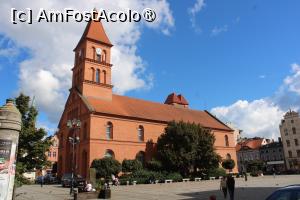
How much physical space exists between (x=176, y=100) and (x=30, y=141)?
62865 millimetres

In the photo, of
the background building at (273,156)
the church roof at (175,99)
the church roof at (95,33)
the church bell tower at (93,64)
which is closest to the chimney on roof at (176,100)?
the church roof at (175,99)

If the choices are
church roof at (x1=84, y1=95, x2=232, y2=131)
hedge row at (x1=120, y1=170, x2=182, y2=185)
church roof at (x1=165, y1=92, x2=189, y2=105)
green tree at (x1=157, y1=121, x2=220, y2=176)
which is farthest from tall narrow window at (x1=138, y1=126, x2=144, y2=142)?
church roof at (x1=165, y1=92, x2=189, y2=105)

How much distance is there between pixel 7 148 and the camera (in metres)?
7.89

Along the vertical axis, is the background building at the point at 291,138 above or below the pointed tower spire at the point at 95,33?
below

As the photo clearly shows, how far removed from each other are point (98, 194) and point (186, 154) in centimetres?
2489

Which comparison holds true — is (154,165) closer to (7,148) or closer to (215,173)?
(215,173)

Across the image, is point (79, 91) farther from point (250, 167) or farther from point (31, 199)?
point (250, 167)

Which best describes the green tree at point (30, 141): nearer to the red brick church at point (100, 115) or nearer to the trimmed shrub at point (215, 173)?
the red brick church at point (100, 115)

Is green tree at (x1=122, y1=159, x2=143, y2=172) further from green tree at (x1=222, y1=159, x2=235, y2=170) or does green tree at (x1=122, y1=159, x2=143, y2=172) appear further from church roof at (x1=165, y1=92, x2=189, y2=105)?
church roof at (x1=165, y1=92, x2=189, y2=105)

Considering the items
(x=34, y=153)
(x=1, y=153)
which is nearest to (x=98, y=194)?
(x=34, y=153)

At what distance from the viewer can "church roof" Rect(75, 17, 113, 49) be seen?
171ft

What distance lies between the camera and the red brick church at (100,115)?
45125mm

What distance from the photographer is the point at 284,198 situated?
7.63m

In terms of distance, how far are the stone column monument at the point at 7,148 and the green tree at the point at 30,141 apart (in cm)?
663
